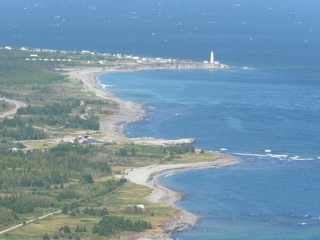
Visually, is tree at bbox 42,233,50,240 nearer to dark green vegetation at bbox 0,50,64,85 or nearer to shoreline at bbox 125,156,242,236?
shoreline at bbox 125,156,242,236

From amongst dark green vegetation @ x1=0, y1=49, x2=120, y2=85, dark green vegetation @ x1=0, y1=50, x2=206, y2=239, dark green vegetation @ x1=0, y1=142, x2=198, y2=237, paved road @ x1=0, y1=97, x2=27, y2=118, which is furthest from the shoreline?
dark green vegetation @ x1=0, y1=49, x2=120, y2=85

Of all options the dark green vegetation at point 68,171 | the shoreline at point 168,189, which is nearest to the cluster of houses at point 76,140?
the dark green vegetation at point 68,171

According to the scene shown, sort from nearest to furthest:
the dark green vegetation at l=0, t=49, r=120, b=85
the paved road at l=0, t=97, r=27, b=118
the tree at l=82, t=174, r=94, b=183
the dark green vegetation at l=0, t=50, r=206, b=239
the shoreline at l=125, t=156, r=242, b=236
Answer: the dark green vegetation at l=0, t=50, r=206, b=239, the shoreline at l=125, t=156, r=242, b=236, the tree at l=82, t=174, r=94, b=183, the paved road at l=0, t=97, r=27, b=118, the dark green vegetation at l=0, t=49, r=120, b=85

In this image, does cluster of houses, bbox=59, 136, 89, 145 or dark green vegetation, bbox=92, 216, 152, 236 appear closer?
dark green vegetation, bbox=92, 216, 152, 236

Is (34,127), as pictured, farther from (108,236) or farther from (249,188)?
(108,236)

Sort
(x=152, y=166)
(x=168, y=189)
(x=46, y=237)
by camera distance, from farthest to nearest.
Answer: (x=152, y=166) → (x=168, y=189) → (x=46, y=237)

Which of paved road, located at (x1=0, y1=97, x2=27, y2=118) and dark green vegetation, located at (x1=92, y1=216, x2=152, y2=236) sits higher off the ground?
paved road, located at (x1=0, y1=97, x2=27, y2=118)

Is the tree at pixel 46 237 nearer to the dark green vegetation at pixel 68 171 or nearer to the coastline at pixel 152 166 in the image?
the dark green vegetation at pixel 68 171

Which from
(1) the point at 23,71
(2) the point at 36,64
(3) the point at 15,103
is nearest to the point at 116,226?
(3) the point at 15,103

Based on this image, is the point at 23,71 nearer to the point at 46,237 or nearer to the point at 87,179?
the point at 87,179
